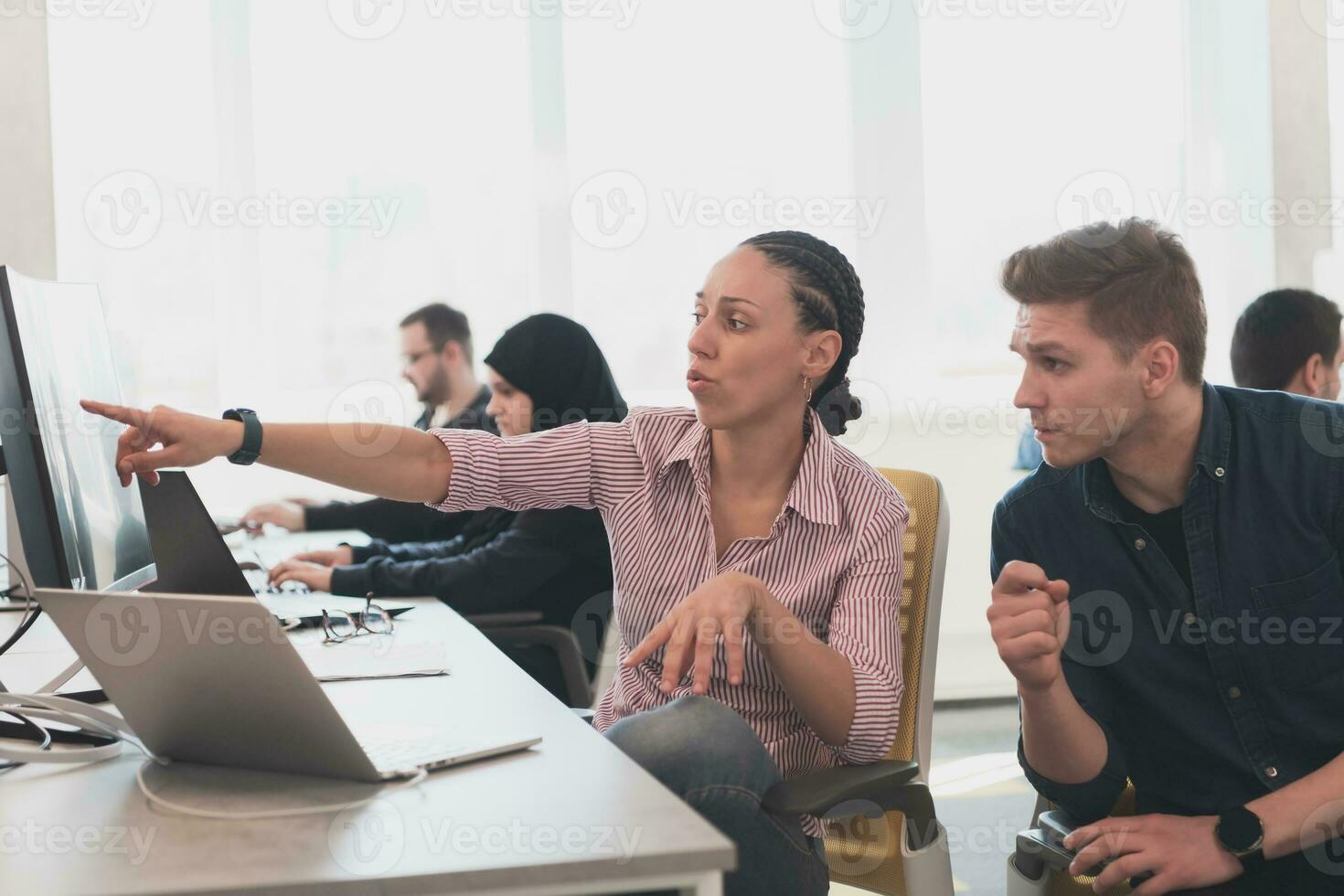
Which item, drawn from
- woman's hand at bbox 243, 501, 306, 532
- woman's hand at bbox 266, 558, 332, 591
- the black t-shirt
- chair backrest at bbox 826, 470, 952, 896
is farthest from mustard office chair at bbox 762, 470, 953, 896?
woman's hand at bbox 243, 501, 306, 532

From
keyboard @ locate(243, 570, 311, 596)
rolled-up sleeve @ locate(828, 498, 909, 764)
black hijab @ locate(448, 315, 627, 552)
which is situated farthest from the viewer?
black hijab @ locate(448, 315, 627, 552)

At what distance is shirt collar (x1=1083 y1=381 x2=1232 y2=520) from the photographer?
4.95 feet

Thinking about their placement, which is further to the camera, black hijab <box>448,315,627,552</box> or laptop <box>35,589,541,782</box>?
black hijab <box>448,315,627,552</box>

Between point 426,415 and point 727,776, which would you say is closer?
point 727,776

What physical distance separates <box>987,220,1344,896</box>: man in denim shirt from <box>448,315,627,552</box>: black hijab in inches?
55.0

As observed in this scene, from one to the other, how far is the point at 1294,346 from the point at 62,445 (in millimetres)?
2543

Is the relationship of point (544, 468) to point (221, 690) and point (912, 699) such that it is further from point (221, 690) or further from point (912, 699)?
point (221, 690)

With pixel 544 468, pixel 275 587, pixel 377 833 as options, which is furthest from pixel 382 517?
pixel 377 833

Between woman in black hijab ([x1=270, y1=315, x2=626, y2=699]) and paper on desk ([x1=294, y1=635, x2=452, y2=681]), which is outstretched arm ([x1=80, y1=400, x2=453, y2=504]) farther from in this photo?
woman in black hijab ([x1=270, y1=315, x2=626, y2=699])

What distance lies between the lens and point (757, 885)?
1.20 metres

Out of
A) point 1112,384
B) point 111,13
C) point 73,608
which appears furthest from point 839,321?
point 111,13

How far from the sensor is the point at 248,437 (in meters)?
1.36

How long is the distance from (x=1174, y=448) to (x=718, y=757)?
2.52 feet

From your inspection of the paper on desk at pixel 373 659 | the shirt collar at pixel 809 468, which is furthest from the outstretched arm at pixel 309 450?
the shirt collar at pixel 809 468
